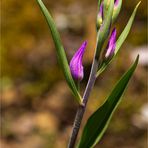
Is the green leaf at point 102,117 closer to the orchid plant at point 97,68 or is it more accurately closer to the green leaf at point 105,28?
the orchid plant at point 97,68

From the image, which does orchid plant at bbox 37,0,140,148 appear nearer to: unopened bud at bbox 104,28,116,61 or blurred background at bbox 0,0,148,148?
unopened bud at bbox 104,28,116,61

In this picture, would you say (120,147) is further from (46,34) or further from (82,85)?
(46,34)

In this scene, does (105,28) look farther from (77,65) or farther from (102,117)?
(102,117)

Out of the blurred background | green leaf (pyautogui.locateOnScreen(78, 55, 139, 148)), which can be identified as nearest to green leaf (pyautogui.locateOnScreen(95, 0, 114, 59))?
green leaf (pyautogui.locateOnScreen(78, 55, 139, 148))

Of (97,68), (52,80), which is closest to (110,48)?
(97,68)

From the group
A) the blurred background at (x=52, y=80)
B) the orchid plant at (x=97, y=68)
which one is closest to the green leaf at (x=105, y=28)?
the orchid plant at (x=97, y=68)

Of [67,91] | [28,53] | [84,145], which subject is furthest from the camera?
[28,53]

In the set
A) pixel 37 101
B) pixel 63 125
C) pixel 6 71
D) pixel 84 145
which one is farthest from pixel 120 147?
pixel 84 145

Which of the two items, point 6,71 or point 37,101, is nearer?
point 37,101
